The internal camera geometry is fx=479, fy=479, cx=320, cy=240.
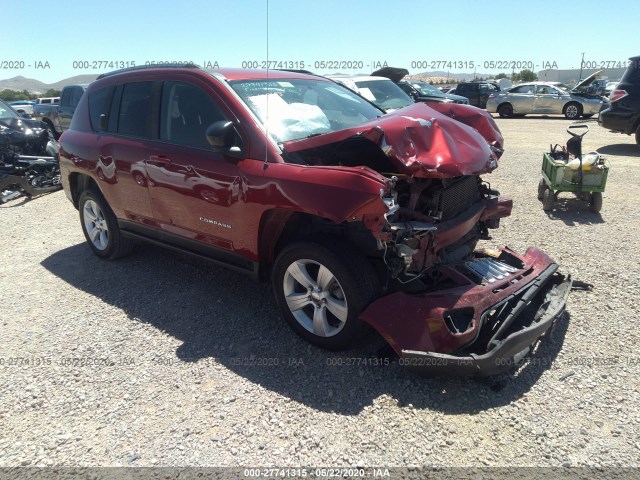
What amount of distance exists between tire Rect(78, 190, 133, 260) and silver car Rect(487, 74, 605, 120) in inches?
822

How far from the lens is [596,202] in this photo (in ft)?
21.0

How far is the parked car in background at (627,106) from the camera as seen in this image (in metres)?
10.8

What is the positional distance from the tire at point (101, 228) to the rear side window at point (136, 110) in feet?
3.00

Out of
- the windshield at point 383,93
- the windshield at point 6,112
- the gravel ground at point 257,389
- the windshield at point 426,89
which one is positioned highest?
the windshield at point 426,89

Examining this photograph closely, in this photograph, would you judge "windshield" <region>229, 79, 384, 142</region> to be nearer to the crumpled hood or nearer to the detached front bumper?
the crumpled hood

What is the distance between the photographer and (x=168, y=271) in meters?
5.02

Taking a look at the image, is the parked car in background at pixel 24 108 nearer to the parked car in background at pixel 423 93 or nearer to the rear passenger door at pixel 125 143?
the rear passenger door at pixel 125 143

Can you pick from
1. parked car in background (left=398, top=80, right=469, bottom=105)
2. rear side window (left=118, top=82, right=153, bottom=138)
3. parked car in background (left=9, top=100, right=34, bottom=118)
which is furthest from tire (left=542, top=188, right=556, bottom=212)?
parked car in background (left=9, top=100, right=34, bottom=118)

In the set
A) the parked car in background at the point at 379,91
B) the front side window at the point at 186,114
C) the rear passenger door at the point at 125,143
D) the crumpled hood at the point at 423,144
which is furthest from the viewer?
the parked car in background at the point at 379,91

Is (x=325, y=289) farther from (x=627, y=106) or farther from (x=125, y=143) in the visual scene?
(x=627, y=106)

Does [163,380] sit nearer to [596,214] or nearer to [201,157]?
[201,157]

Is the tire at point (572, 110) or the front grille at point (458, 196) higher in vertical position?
the tire at point (572, 110)

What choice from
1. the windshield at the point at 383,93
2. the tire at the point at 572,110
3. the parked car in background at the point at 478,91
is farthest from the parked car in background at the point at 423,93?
the tire at the point at 572,110

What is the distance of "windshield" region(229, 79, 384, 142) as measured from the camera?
3715mm
